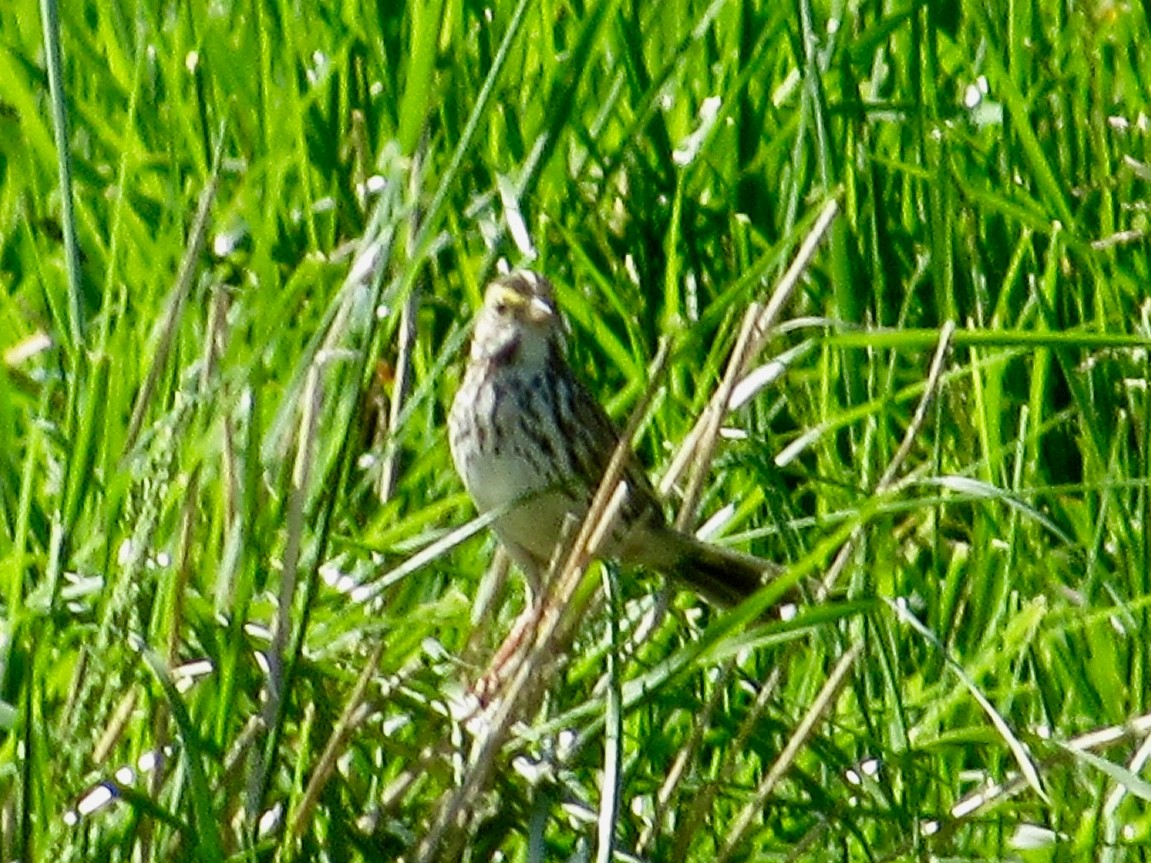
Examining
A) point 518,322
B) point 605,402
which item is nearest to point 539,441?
point 518,322

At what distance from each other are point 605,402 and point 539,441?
285mm

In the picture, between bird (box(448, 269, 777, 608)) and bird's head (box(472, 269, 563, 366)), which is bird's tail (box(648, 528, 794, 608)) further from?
bird's head (box(472, 269, 563, 366))

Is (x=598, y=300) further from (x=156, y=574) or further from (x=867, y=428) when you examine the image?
(x=156, y=574)

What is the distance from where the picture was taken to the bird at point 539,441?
3.28 meters

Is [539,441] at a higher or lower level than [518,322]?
lower

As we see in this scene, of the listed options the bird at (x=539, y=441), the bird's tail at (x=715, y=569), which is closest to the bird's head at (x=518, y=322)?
the bird at (x=539, y=441)

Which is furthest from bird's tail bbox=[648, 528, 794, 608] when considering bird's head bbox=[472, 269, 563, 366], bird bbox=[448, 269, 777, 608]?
bird's head bbox=[472, 269, 563, 366]

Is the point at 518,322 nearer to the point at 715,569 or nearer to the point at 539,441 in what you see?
the point at 539,441

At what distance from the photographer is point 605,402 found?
3.76 meters

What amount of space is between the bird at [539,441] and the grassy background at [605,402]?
0.06 metres

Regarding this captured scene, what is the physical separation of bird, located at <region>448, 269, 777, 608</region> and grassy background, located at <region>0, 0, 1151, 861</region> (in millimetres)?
57

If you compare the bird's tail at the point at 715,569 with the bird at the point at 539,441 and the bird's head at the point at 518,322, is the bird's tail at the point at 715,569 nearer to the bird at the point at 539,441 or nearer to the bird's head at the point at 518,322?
the bird at the point at 539,441

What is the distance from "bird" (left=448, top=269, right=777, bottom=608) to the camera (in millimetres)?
3279

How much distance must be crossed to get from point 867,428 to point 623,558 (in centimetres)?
31
